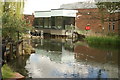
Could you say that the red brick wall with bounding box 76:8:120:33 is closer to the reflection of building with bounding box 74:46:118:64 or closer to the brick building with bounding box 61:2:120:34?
the brick building with bounding box 61:2:120:34

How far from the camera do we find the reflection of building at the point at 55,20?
457 inches

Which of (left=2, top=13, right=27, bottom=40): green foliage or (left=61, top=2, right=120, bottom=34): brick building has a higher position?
(left=61, top=2, right=120, bottom=34): brick building

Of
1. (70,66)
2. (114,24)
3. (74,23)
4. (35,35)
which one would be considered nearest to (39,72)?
(70,66)

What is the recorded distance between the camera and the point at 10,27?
13.9 feet

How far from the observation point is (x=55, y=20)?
475 inches

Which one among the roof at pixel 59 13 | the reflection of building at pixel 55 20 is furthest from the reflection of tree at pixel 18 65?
the roof at pixel 59 13

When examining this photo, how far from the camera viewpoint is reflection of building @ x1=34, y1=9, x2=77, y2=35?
38.1ft

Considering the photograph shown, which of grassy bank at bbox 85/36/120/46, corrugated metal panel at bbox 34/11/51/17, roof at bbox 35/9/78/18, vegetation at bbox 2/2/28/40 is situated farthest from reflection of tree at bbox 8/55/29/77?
corrugated metal panel at bbox 34/11/51/17

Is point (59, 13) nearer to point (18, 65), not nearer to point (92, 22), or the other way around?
point (92, 22)

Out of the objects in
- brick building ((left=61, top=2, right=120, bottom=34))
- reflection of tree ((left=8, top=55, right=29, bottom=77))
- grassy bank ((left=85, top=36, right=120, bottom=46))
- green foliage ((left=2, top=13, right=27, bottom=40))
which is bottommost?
reflection of tree ((left=8, top=55, right=29, bottom=77))

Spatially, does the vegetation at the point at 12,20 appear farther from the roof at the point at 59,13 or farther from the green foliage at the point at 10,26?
the roof at the point at 59,13

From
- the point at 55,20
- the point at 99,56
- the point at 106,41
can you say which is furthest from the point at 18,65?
the point at 55,20

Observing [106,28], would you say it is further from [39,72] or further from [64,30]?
[39,72]

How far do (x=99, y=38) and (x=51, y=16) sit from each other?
4756 mm
